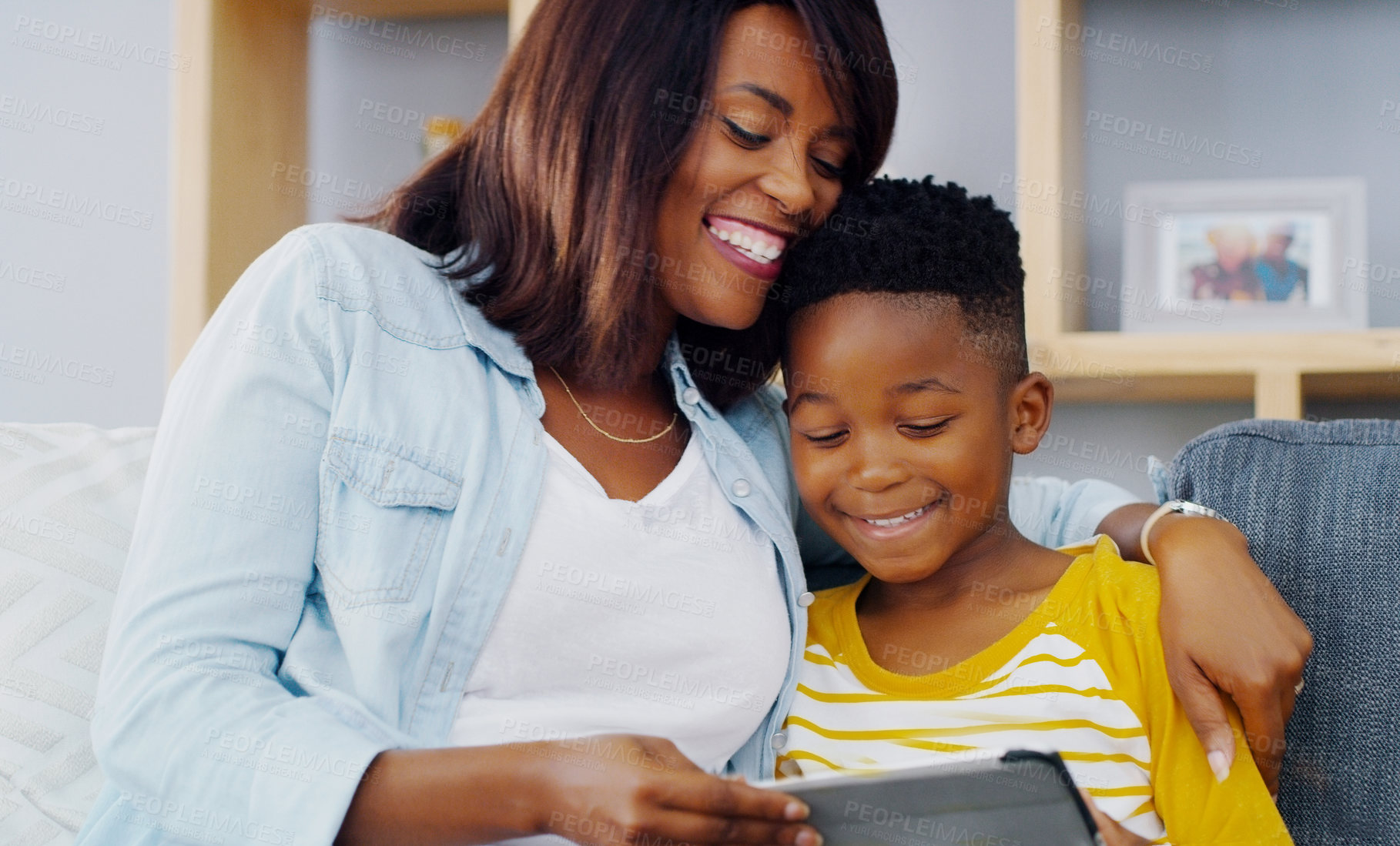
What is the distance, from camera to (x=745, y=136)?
3.77 feet

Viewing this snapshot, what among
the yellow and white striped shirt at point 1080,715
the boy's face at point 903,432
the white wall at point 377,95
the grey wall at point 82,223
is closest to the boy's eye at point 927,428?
the boy's face at point 903,432

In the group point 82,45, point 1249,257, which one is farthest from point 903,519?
point 82,45

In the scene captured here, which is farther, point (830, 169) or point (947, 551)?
point (830, 169)

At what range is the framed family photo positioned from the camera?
1.78 metres

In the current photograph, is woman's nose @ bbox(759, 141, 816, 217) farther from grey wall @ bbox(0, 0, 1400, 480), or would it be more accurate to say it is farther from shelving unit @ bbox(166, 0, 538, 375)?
grey wall @ bbox(0, 0, 1400, 480)

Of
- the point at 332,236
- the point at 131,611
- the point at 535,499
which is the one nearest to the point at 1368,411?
the point at 535,499

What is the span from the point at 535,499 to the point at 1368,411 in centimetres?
155

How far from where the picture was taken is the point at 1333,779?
990mm

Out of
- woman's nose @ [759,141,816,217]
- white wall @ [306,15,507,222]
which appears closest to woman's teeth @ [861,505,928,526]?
woman's nose @ [759,141,816,217]

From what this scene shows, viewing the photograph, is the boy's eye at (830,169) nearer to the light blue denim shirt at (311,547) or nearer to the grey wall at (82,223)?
the light blue denim shirt at (311,547)

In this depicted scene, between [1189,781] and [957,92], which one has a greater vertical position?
[957,92]

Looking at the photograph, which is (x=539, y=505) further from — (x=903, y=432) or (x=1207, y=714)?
(x=1207, y=714)

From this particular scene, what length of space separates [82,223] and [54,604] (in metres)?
1.43

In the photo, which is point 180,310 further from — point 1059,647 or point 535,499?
point 1059,647
